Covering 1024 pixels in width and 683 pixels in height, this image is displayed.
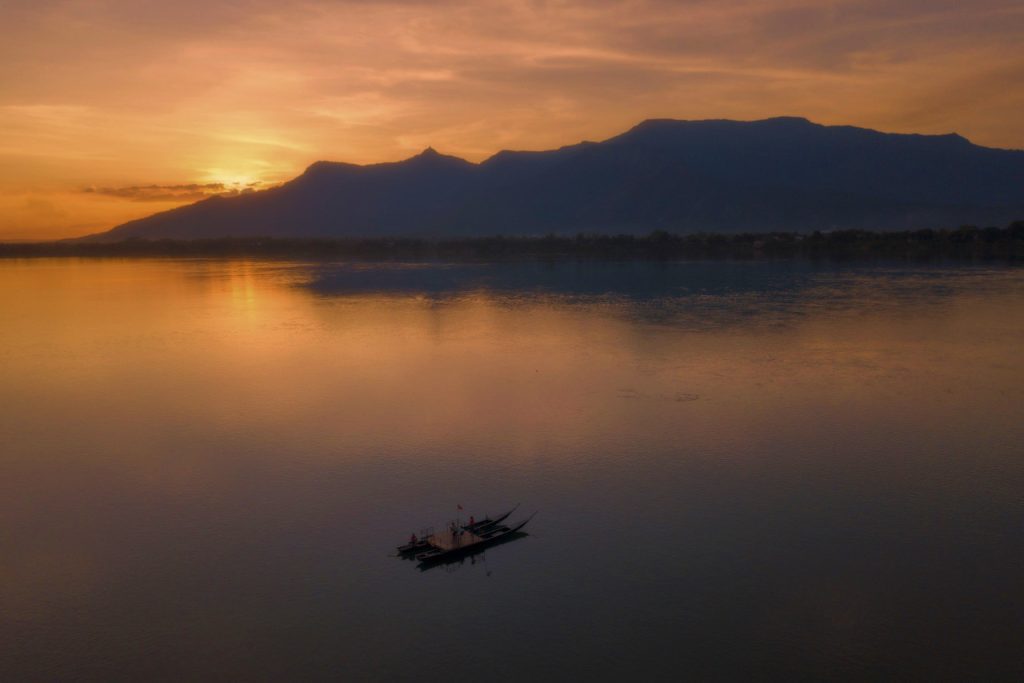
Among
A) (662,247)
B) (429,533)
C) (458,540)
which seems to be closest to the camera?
(458,540)

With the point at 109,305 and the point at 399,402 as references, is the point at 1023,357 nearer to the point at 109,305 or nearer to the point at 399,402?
the point at 399,402

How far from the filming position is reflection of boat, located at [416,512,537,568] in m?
14.1

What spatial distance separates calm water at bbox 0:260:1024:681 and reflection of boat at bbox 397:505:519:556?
15.9 inches

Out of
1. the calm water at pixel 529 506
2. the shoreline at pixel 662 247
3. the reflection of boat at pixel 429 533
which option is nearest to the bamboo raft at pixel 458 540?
the reflection of boat at pixel 429 533

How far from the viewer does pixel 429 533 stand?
49.6 feet

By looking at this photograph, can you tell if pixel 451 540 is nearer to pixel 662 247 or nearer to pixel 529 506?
pixel 529 506

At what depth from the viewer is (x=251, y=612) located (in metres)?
12.8

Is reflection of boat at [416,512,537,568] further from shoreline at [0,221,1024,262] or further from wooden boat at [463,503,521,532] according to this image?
shoreline at [0,221,1024,262]

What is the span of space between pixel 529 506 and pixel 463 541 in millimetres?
2235

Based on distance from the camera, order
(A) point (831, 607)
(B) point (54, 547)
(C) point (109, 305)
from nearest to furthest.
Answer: (A) point (831, 607)
(B) point (54, 547)
(C) point (109, 305)

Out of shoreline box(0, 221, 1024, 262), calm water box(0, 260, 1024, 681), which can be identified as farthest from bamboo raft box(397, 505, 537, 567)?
shoreline box(0, 221, 1024, 262)

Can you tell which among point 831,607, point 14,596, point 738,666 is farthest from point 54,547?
point 831,607

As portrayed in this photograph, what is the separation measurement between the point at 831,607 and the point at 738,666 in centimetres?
234

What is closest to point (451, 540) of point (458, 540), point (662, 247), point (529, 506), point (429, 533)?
point (458, 540)
